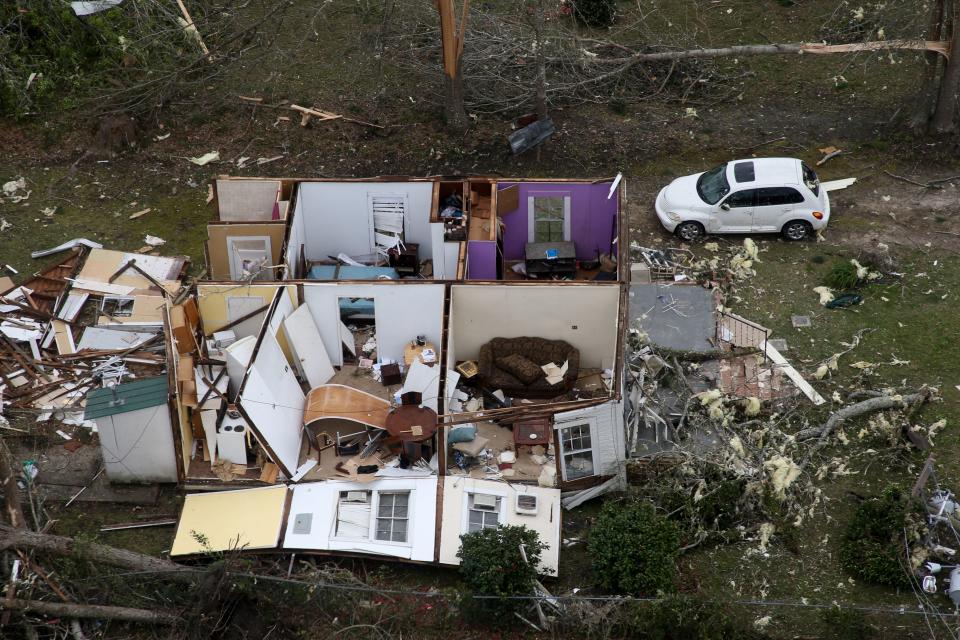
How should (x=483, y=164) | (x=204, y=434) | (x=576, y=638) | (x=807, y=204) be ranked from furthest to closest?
(x=483, y=164) < (x=807, y=204) < (x=204, y=434) < (x=576, y=638)

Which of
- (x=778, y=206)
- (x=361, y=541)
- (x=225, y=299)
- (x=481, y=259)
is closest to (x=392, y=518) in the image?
(x=361, y=541)

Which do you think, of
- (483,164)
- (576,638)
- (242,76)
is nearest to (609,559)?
(576,638)

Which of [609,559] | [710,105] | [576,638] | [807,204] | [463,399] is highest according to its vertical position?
[710,105]

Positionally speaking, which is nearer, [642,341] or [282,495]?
[282,495]

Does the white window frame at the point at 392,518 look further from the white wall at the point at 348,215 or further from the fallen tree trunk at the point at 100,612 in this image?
the white wall at the point at 348,215

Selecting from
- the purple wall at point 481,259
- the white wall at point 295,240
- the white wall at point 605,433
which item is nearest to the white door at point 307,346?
the white wall at point 295,240

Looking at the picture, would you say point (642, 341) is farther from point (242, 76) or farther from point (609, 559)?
point (242, 76)

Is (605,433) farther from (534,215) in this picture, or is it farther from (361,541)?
(534,215)
